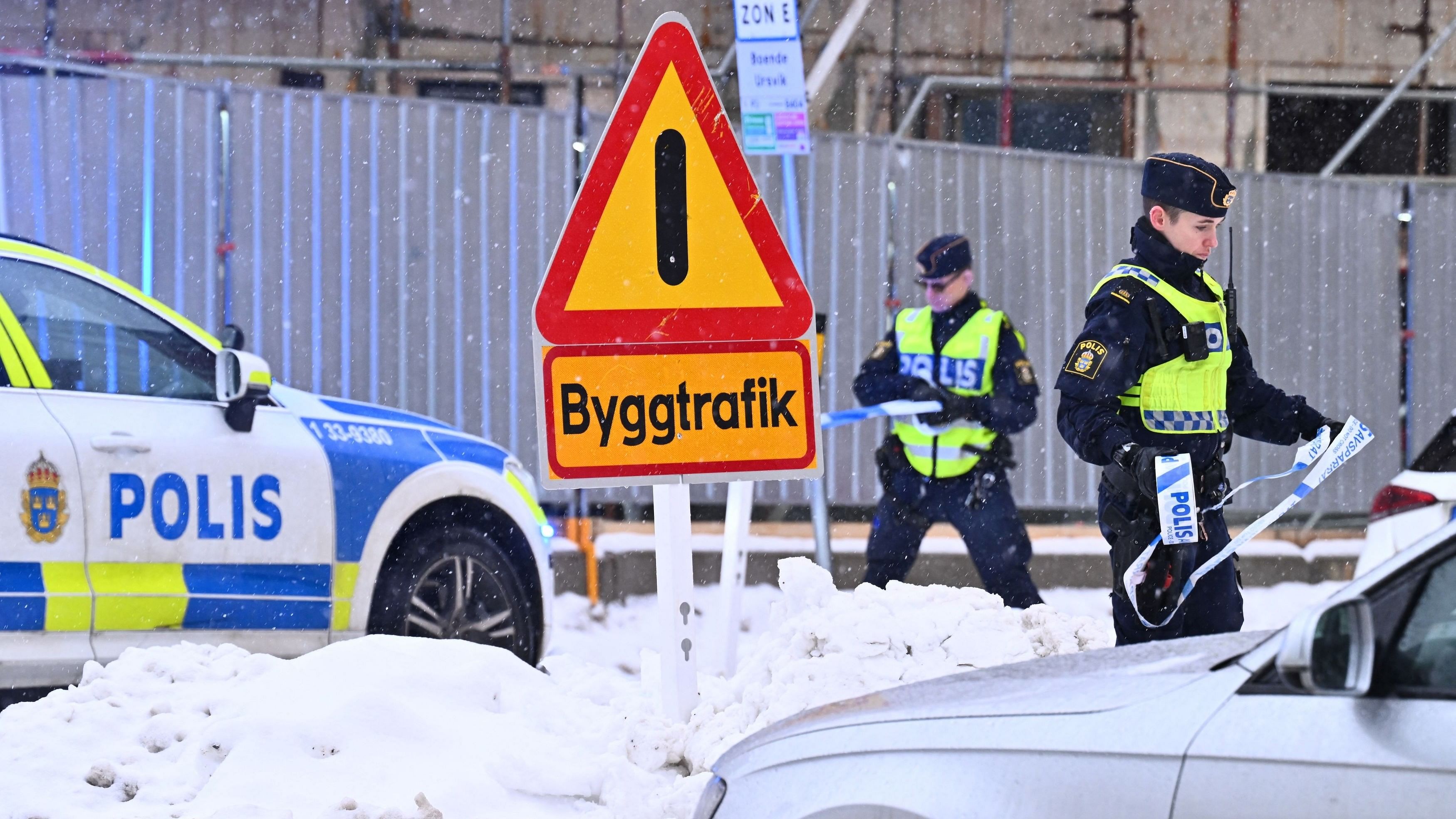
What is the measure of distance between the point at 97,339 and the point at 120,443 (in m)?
0.39

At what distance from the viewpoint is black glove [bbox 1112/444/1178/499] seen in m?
4.03

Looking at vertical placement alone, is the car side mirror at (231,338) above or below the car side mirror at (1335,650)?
above

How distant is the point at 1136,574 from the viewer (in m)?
4.18

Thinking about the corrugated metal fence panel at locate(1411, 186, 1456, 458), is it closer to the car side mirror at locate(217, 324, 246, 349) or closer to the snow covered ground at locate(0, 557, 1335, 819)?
the snow covered ground at locate(0, 557, 1335, 819)

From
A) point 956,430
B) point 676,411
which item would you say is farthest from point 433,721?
point 956,430

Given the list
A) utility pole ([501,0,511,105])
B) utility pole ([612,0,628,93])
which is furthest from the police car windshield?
utility pole ([612,0,628,93])

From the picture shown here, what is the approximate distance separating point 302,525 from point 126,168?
12.0ft

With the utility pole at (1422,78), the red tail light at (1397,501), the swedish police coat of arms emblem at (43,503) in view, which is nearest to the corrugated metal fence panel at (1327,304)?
the utility pole at (1422,78)

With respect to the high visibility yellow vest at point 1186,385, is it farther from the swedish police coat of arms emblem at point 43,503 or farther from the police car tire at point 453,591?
the swedish police coat of arms emblem at point 43,503

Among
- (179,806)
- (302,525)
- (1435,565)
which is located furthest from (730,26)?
(1435,565)

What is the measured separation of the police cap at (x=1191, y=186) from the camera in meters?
4.29

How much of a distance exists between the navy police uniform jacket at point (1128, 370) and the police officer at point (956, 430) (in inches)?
78.5

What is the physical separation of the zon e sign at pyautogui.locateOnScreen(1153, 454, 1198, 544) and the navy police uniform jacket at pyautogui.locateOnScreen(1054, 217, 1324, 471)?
0.15 m

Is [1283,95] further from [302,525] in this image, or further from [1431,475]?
[302,525]
